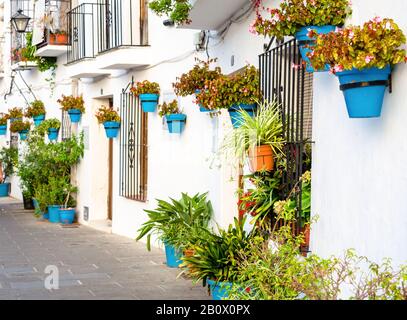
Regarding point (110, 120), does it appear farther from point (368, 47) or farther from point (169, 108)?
point (368, 47)

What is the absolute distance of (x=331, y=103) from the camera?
651 cm

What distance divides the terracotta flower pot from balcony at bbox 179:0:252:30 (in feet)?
7.74

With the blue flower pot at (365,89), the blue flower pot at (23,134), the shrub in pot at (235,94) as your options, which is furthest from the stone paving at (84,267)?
the blue flower pot at (23,134)

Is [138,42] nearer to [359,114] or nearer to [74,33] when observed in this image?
[74,33]

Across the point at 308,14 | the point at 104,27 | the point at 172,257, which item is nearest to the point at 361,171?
the point at 308,14

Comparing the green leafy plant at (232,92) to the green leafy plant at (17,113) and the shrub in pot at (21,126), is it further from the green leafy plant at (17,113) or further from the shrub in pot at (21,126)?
the green leafy plant at (17,113)

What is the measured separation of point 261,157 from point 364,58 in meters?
2.63

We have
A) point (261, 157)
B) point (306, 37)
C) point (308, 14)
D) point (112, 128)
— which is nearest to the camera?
point (308, 14)

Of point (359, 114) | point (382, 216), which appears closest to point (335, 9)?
point (359, 114)

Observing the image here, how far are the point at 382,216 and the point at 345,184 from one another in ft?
2.37

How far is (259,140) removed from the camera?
7633mm

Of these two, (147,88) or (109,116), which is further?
(109,116)

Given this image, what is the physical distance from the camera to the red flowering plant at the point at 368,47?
5.14m

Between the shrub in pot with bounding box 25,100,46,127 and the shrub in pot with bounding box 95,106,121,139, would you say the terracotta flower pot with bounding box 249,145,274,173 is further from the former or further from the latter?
the shrub in pot with bounding box 25,100,46,127
